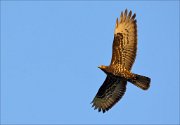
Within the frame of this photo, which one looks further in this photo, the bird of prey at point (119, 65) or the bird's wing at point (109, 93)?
the bird's wing at point (109, 93)

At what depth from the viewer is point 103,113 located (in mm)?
16484

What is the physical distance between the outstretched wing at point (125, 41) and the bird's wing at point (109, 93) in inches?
30.5

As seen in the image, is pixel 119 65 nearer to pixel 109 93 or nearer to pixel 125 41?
pixel 125 41

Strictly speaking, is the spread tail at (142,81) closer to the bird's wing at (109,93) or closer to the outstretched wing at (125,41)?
the outstretched wing at (125,41)

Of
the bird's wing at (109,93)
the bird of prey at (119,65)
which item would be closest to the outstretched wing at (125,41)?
the bird of prey at (119,65)

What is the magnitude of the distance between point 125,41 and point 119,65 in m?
0.99

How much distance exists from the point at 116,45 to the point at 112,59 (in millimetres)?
573

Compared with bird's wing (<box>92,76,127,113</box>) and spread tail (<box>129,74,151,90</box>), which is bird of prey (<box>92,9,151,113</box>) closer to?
bird's wing (<box>92,76,127,113</box>)

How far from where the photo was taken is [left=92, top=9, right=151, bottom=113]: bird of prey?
51.3ft

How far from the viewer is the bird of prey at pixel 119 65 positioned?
51.3 ft

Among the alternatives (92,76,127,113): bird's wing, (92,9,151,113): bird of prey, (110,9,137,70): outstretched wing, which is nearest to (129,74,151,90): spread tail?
(92,9,151,113): bird of prey

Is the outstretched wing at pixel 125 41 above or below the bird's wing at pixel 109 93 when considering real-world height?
above

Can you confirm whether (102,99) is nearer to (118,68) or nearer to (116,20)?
(118,68)

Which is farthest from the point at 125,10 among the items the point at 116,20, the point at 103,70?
the point at 103,70
